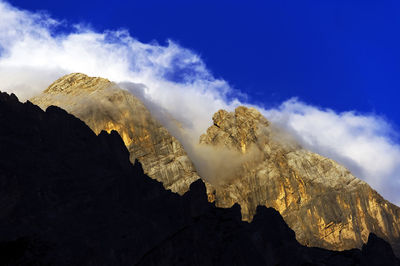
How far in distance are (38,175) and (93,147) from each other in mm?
26578

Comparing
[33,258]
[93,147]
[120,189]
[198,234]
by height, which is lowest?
[33,258]

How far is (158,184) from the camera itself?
19800 cm

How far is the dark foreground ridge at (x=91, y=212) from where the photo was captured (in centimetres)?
15212

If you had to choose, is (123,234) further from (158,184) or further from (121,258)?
(158,184)

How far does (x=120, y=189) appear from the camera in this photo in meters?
178

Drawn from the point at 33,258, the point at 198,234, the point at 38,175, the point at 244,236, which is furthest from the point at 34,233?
the point at 244,236

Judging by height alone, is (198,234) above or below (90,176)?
below

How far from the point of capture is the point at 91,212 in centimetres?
16700

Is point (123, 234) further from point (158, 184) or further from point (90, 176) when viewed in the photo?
point (158, 184)

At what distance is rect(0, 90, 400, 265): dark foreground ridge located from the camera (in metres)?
152

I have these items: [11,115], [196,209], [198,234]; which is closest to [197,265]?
[198,234]

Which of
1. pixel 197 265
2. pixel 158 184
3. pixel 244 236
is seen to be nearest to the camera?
pixel 197 265

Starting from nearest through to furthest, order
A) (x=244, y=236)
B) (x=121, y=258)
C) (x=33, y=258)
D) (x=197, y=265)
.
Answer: (x=33, y=258), (x=121, y=258), (x=197, y=265), (x=244, y=236)

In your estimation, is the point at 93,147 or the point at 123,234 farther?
the point at 93,147
